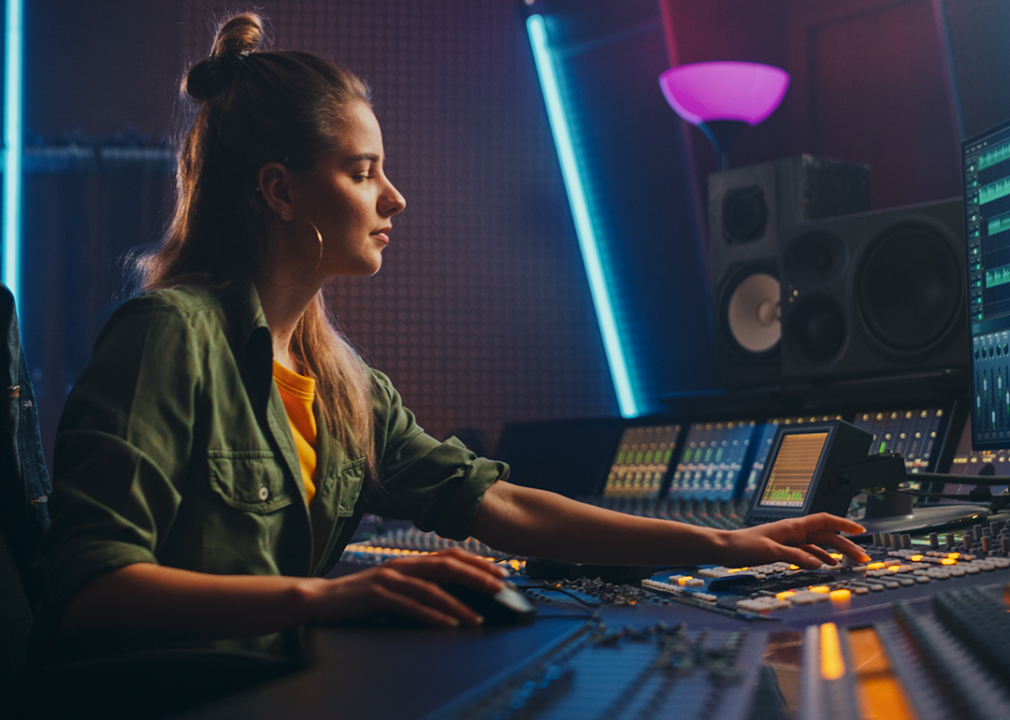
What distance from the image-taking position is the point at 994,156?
1478mm

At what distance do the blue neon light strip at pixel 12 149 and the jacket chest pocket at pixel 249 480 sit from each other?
283cm

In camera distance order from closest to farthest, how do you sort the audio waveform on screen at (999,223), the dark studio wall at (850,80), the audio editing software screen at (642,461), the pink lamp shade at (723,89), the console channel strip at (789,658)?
the console channel strip at (789,658), the audio waveform on screen at (999,223), the audio editing software screen at (642,461), the pink lamp shade at (723,89), the dark studio wall at (850,80)

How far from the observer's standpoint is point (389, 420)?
1.31 metres

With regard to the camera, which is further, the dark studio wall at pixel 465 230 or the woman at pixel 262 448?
the dark studio wall at pixel 465 230

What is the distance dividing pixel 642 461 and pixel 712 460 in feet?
0.75

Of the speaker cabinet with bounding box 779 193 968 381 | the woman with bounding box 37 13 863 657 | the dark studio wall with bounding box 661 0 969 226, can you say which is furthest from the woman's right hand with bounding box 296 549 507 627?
the dark studio wall with bounding box 661 0 969 226

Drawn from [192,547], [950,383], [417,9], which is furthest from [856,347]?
[417,9]

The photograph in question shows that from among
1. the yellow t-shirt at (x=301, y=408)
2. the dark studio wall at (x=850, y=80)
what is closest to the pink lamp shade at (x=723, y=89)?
the dark studio wall at (x=850, y=80)

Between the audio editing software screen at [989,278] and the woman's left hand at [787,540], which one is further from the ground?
the audio editing software screen at [989,278]

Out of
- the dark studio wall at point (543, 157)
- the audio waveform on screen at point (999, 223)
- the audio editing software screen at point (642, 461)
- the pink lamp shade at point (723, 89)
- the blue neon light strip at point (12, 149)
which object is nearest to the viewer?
the audio waveform on screen at point (999, 223)

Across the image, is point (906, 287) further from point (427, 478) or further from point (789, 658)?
point (789, 658)

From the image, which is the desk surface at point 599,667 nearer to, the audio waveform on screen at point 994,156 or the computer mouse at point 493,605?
the computer mouse at point 493,605

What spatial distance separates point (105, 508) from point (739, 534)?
71 cm

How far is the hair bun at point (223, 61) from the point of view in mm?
1188
